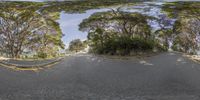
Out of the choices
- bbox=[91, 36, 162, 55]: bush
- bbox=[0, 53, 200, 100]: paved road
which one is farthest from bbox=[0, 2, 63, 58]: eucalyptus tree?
bbox=[91, 36, 162, 55]: bush

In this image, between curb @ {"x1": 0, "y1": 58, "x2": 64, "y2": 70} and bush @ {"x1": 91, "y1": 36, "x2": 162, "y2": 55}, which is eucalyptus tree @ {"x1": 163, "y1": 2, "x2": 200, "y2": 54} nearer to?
bush @ {"x1": 91, "y1": 36, "x2": 162, "y2": 55}

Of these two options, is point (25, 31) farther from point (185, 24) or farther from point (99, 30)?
point (185, 24)

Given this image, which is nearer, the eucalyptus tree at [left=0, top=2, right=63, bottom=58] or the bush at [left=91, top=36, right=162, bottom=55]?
the eucalyptus tree at [left=0, top=2, right=63, bottom=58]

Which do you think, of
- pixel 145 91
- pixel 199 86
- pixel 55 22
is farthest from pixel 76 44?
pixel 199 86

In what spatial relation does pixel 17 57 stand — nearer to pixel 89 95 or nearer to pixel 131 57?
pixel 89 95

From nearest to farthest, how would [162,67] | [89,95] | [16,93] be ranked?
[16,93], [89,95], [162,67]

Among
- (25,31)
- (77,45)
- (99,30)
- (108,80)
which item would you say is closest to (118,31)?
(99,30)

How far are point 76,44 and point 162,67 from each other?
3.07 m

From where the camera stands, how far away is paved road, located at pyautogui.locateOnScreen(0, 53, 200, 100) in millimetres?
10125

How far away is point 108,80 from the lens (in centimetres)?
1209

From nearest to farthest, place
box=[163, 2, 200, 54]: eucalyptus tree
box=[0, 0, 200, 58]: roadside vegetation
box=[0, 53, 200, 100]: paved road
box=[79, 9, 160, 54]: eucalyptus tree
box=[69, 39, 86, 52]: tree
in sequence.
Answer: box=[0, 53, 200, 100]: paved road → box=[0, 0, 200, 58]: roadside vegetation → box=[163, 2, 200, 54]: eucalyptus tree → box=[69, 39, 86, 52]: tree → box=[79, 9, 160, 54]: eucalyptus tree

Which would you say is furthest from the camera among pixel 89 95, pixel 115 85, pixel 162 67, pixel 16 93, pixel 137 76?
pixel 162 67

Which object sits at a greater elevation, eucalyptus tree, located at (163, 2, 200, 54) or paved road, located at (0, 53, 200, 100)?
eucalyptus tree, located at (163, 2, 200, 54)

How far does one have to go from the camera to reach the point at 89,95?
10422 mm
